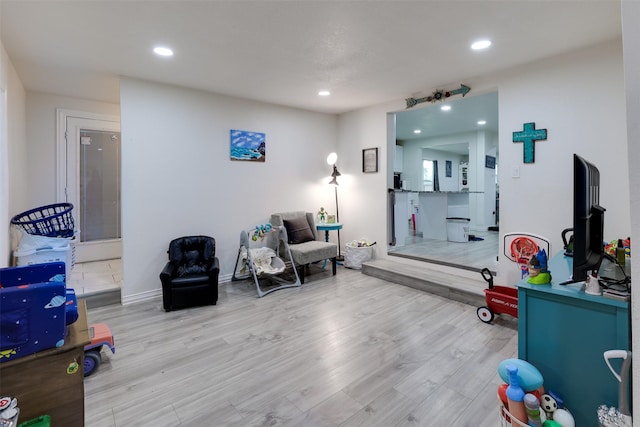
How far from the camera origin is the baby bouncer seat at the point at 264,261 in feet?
12.9

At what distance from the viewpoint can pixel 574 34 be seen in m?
2.61

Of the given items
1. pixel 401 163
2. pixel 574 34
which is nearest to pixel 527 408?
pixel 574 34

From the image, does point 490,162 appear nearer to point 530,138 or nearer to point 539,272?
point 530,138

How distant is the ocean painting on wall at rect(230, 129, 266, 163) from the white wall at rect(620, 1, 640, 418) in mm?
4020

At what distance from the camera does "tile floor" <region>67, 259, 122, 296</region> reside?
3.48 metres

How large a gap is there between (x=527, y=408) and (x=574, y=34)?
301 cm

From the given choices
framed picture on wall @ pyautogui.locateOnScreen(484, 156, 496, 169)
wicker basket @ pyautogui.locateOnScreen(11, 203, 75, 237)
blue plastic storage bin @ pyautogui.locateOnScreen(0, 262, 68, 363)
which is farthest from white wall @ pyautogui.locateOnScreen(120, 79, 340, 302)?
framed picture on wall @ pyautogui.locateOnScreen(484, 156, 496, 169)

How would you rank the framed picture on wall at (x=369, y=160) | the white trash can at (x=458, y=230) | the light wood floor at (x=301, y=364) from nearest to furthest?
the light wood floor at (x=301, y=364) < the framed picture on wall at (x=369, y=160) < the white trash can at (x=458, y=230)

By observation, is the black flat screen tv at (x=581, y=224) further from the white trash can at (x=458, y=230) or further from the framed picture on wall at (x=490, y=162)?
the framed picture on wall at (x=490, y=162)

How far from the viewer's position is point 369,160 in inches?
195

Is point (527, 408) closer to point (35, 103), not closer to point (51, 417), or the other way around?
point (51, 417)

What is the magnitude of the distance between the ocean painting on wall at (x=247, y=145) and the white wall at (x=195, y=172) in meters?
0.07

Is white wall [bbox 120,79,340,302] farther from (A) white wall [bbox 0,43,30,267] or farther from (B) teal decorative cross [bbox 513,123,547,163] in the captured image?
(B) teal decorative cross [bbox 513,123,547,163]

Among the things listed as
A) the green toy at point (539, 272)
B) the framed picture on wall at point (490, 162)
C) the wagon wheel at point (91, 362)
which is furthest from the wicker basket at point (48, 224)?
the framed picture on wall at point (490, 162)
